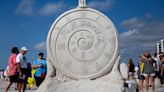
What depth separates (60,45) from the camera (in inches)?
409

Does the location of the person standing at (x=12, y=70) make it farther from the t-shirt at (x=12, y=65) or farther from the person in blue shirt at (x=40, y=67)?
the person in blue shirt at (x=40, y=67)

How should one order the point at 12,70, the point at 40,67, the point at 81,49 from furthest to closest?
1. the point at 40,67
2. the point at 12,70
3. the point at 81,49

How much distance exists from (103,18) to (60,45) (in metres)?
1.51

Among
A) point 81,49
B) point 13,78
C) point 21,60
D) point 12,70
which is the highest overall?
point 81,49

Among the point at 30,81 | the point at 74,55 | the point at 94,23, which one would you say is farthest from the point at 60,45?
the point at 30,81

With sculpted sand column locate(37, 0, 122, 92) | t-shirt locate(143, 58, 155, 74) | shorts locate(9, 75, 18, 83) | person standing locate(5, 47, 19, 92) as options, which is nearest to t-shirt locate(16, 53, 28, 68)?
person standing locate(5, 47, 19, 92)

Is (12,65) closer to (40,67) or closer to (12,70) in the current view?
(12,70)

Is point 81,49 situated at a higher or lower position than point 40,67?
higher

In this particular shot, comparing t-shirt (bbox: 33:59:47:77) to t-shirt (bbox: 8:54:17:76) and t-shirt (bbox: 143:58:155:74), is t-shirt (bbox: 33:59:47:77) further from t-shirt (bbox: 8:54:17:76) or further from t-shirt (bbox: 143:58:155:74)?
t-shirt (bbox: 143:58:155:74)

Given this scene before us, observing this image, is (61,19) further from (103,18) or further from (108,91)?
(108,91)

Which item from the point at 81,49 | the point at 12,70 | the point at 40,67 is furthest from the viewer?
the point at 40,67

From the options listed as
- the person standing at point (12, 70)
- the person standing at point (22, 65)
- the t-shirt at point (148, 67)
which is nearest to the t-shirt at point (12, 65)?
the person standing at point (12, 70)

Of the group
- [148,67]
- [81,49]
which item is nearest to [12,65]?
[81,49]

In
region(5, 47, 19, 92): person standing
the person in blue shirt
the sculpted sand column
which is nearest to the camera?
the sculpted sand column
